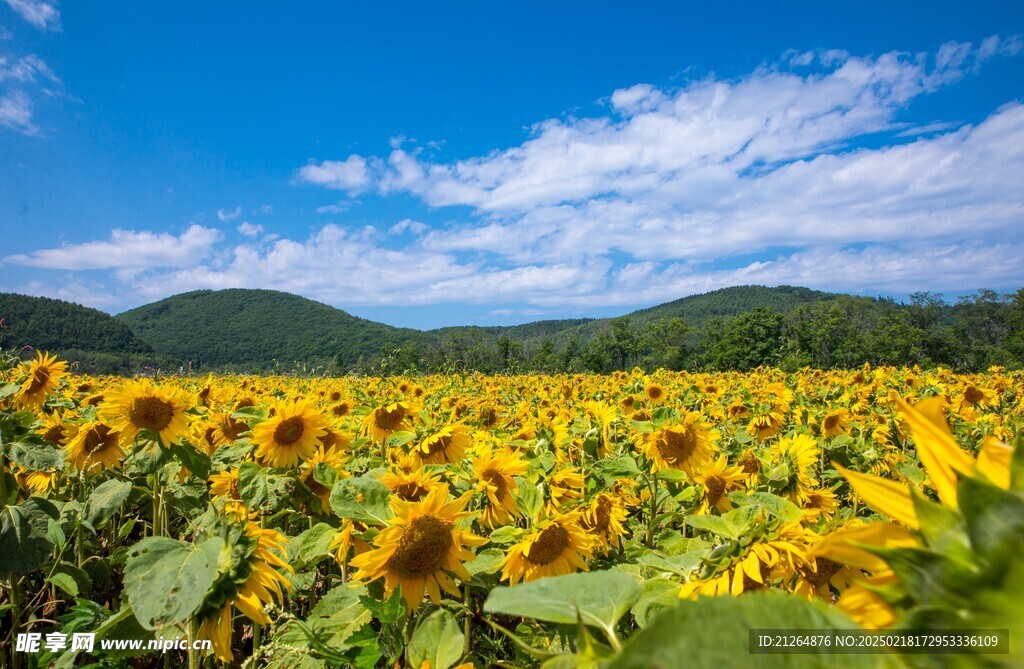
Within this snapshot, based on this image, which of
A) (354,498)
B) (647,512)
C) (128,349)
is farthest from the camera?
(128,349)

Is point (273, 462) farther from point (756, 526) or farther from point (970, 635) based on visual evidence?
point (970, 635)

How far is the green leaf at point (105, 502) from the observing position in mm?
2537

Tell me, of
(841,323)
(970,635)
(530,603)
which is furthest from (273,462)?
(841,323)

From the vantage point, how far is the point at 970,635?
45 cm

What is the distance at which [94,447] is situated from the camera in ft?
11.0

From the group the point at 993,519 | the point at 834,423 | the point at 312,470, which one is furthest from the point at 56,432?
the point at 834,423

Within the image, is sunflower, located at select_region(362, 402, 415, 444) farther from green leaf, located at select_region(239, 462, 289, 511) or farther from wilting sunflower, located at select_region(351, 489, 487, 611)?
wilting sunflower, located at select_region(351, 489, 487, 611)

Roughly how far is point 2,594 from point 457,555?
3184 millimetres

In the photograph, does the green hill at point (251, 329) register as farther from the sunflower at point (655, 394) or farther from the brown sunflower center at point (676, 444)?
the brown sunflower center at point (676, 444)

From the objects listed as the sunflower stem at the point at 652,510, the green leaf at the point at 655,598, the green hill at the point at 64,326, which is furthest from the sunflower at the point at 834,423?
the green hill at the point at 64,326

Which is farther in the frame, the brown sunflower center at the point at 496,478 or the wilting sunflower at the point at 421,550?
the brown sunflower center at the point at 496,478

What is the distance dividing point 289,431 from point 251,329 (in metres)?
160

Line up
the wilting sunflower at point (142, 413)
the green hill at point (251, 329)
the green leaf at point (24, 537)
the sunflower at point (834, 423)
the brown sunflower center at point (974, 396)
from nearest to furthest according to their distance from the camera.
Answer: the green leaf at point (24, 537), the wilting sunflower at point (142, 413), the sunflower at point (834, 423), the brown sunflower center at point (974, 396), the green hill at point (251, 329)

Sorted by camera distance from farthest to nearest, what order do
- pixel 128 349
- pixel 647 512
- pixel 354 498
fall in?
1. pixel 128 349
2. pixel 647 512
3. pixel 354 498
